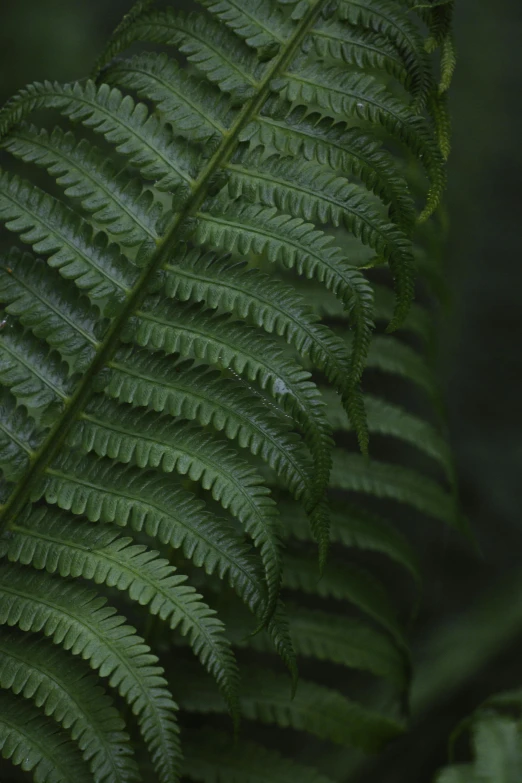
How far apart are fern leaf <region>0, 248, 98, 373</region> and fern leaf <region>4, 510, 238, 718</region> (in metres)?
0.22

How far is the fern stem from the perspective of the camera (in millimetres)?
985

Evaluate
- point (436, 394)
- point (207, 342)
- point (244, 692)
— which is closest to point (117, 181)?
point (207, 342)

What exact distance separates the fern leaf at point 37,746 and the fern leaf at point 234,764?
35 cm

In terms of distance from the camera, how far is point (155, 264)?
988 millimetres

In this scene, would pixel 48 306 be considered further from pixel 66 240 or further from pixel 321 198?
pixel 321 198

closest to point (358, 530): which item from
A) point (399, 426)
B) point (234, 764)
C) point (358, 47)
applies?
point (399, 426)

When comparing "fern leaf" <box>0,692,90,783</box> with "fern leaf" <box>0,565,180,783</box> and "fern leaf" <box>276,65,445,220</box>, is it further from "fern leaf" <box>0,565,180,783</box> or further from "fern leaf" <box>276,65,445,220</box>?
"fern leaf" <box>276,65,445,220</box>

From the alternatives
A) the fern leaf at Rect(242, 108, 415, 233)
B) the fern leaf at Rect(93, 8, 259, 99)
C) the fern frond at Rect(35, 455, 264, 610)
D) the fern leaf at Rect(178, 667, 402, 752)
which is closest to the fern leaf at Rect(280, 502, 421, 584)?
the fern leaf at Rect(178, 667, 402, 752)

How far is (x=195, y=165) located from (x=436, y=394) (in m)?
0.65

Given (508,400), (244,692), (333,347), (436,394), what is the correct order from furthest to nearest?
1. (508,400)
2. (436,394)
3. (244,692)
4. (333,347)

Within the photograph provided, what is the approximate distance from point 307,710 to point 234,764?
0.15 metres

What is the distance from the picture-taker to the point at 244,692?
128 centimetres

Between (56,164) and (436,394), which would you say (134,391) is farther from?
(436,394)

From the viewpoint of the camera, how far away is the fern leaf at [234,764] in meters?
1.21
